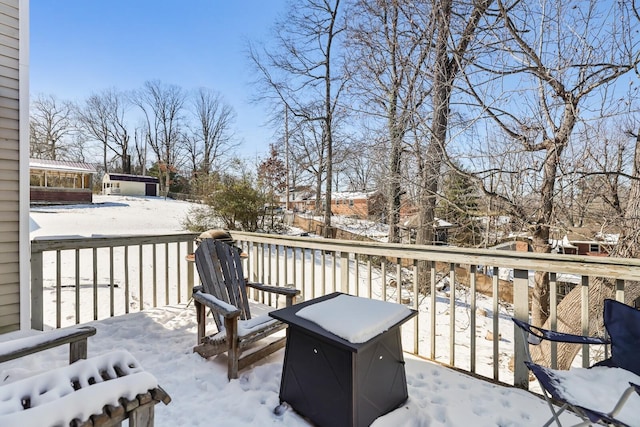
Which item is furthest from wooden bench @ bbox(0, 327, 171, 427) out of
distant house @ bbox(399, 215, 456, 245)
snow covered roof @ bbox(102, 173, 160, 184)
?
snow covered roof @ bbox(102, 173, 160, 184)

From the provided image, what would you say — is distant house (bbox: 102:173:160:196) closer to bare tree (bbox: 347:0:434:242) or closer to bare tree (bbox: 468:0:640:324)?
bare tree (bbox: 347:0:434:242)

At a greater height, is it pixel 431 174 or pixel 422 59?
pixel 422 59

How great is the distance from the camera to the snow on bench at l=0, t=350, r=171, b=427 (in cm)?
93

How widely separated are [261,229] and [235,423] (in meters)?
8.35

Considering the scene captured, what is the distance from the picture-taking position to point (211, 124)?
27125 mm

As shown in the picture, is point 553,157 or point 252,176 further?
point 252,176

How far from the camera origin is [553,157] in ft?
12.2

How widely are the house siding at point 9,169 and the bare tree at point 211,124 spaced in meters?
24.5

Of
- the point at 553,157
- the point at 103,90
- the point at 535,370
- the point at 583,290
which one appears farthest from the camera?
the point at 103,90

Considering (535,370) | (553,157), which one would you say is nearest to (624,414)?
(535,370)

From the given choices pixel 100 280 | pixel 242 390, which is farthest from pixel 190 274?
pixel 100 280

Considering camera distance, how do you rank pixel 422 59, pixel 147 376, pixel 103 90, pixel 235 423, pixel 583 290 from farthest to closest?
pixel 103 90
pixel 422 59
pixel 583 290
pixel 235 423
pixel 147 376

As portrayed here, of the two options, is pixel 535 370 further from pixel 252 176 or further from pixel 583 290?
pixel 252 176

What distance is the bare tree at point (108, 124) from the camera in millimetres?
28000
